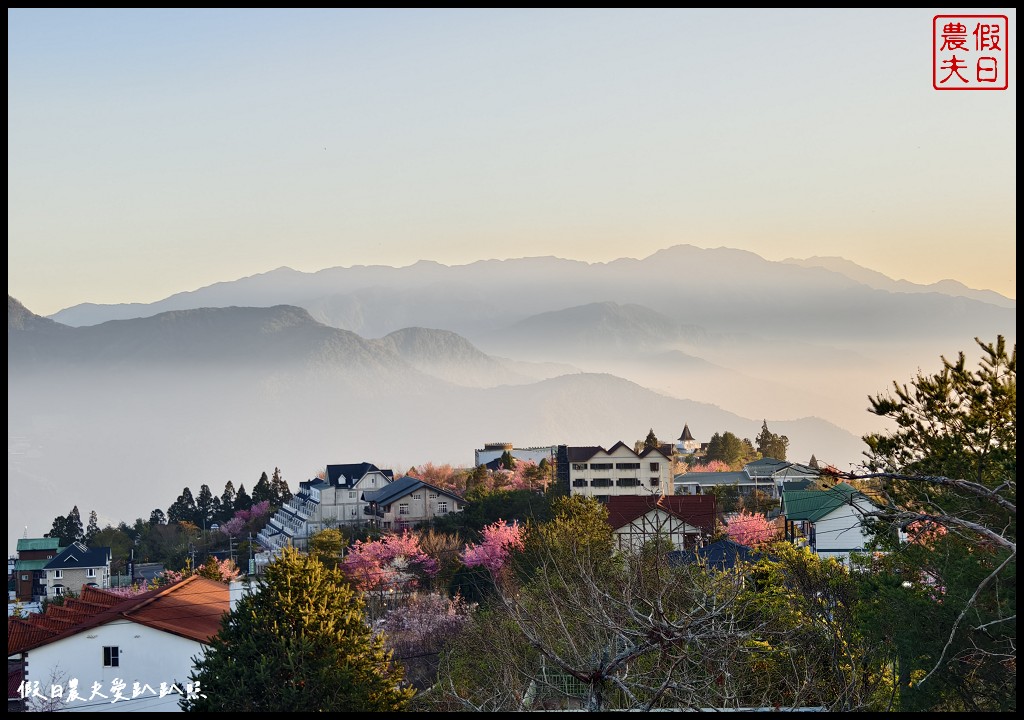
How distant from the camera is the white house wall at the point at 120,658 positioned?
15.9 metres

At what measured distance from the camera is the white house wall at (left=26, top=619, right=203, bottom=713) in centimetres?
1586

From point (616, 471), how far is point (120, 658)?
31783 mm

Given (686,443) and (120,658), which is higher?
(686,443)

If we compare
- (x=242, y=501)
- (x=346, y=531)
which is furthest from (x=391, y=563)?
(x=242, y=501)

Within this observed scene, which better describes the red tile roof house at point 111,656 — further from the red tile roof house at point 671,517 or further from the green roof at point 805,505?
the green roof at point 805,505

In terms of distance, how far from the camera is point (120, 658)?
52.6 feet

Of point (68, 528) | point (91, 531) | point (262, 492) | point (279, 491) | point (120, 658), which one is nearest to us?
point (120, 658)

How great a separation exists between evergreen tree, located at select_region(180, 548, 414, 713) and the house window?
14.6 ft

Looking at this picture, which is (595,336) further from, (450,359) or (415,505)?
(415,505)

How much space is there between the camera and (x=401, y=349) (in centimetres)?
18662

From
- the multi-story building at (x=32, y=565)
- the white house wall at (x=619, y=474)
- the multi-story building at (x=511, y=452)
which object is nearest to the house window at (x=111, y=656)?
the multi-story building at (x=32, y=565)

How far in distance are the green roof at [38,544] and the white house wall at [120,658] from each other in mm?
34383

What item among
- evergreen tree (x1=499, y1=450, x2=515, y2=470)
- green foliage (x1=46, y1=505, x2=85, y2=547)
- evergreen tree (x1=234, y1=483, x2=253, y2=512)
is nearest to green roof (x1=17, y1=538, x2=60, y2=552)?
green foliage (x1=46, y1=505, x2=85, y2=547)

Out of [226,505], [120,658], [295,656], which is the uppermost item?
[226,505]
